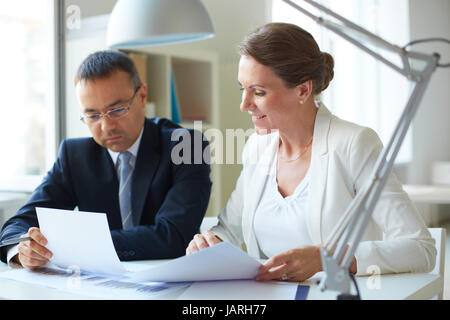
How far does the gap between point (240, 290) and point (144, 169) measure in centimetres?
81

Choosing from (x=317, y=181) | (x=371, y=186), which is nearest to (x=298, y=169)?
(x=317, y=181)

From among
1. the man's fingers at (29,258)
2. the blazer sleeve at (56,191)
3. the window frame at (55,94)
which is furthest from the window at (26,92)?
the man's fingers at (29,258)

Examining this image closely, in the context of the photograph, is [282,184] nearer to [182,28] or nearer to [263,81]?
[263,81]

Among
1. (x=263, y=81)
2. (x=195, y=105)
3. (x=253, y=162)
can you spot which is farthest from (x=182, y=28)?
(x=195, y=105)

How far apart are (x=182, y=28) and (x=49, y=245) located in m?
0.72

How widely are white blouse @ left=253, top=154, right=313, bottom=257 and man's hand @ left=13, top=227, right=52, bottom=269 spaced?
0.61 meters

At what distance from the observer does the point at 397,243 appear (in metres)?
1.28

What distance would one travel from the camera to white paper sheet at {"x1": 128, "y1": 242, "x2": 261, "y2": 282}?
106 cm

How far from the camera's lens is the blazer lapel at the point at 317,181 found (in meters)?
1.49

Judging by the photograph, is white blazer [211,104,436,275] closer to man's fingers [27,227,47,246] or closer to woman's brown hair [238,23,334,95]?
woman's brown hair [238,23,334,95]

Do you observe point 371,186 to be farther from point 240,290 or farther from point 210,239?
point 210,239

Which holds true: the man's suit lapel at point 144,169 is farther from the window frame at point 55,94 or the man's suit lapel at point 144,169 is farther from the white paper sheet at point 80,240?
the window frame at point 55,94

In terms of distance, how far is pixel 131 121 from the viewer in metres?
1.80

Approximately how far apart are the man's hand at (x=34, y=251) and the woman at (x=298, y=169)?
366 millimetres
